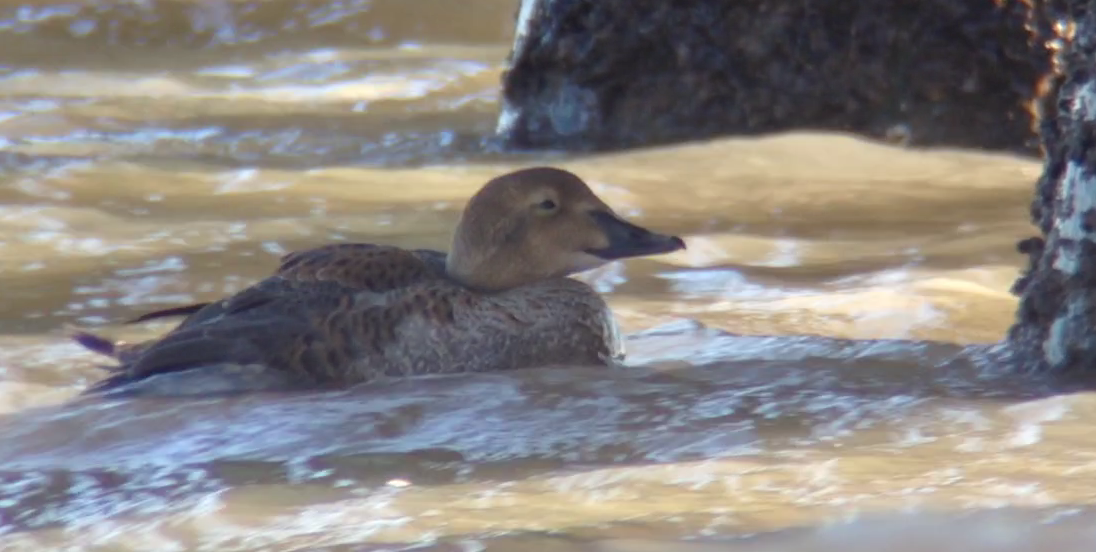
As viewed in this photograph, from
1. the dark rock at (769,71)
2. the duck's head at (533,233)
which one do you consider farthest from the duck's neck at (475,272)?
the dark rock at (769,71)

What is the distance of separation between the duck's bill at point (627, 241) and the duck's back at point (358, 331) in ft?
0.49

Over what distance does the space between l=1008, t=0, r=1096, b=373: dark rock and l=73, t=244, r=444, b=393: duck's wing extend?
5.08ft

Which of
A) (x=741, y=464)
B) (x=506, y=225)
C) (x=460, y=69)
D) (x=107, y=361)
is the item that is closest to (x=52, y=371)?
(x=107, y=361)

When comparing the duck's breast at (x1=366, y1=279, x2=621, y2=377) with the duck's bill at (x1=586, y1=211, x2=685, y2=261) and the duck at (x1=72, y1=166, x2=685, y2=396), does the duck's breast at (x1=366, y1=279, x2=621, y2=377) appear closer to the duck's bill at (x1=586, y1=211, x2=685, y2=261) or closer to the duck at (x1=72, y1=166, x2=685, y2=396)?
the duck at (x1=72, y1=166, x2=685, y2=396)

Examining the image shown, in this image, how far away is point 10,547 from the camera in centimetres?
385

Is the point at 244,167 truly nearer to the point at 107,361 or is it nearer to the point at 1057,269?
the point at 107,361

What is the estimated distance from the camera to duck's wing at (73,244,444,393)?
5000mm

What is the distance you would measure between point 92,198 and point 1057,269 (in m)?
4.62

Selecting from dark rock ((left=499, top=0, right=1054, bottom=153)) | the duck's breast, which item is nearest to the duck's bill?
the duck's breast

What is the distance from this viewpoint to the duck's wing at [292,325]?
500 cm

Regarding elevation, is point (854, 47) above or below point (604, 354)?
above

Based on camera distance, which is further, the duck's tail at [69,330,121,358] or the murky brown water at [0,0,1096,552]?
the duck's tail at [69,330,121,358]

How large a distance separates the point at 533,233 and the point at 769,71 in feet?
15.2

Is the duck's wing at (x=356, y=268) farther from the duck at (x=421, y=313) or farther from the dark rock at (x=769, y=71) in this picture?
the dark rock at (x=769, y=71)
